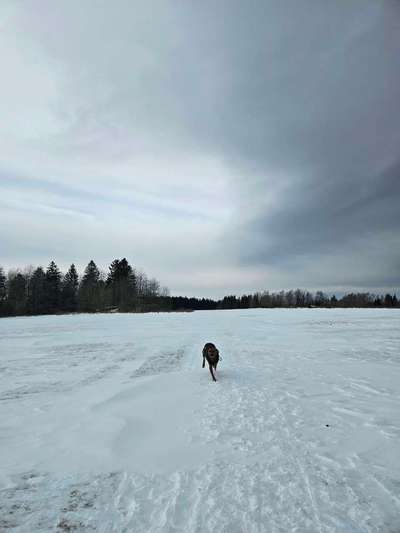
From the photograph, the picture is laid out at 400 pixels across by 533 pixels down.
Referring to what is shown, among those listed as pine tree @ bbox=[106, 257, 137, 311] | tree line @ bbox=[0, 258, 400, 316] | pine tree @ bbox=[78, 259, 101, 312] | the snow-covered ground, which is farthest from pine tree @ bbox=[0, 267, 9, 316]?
the snow-covered ground

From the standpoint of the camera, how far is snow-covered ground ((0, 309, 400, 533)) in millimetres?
2957

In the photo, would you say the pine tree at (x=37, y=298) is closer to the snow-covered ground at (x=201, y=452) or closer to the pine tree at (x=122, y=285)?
the pine tree at (x=122, y=285)

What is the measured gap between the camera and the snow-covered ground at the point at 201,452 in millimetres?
2957

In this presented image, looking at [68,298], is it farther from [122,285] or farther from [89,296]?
[122,285]

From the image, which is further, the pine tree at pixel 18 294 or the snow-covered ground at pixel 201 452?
the pine tree at pixel 18 294

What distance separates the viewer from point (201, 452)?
4262 mm

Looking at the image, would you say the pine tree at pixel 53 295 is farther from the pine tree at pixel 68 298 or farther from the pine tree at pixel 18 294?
the pine tree at pixel 18 294

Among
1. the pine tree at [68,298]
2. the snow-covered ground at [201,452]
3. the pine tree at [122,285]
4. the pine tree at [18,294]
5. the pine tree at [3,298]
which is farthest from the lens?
the pine tree at [122,285]

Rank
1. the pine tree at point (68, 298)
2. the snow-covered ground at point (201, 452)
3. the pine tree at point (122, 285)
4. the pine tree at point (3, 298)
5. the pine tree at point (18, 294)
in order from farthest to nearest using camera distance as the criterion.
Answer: the pine tree at point (122, 285), the pine tree at point (68, 298), the pine tree at point (18, 294), the pine tree at point (3, 298), the snow-covered ground at point (201, 452)

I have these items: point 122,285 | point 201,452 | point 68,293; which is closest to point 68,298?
point 68,293

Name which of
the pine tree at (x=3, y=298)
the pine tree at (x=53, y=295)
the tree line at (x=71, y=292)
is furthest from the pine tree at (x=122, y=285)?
the pine tree at (x=3, y=298)

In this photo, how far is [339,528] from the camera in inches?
109

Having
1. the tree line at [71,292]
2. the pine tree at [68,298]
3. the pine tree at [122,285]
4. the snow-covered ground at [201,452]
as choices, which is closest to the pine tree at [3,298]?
the tree line at [71,292]

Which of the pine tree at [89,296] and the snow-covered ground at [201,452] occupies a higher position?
the pine tree at [89,296]
